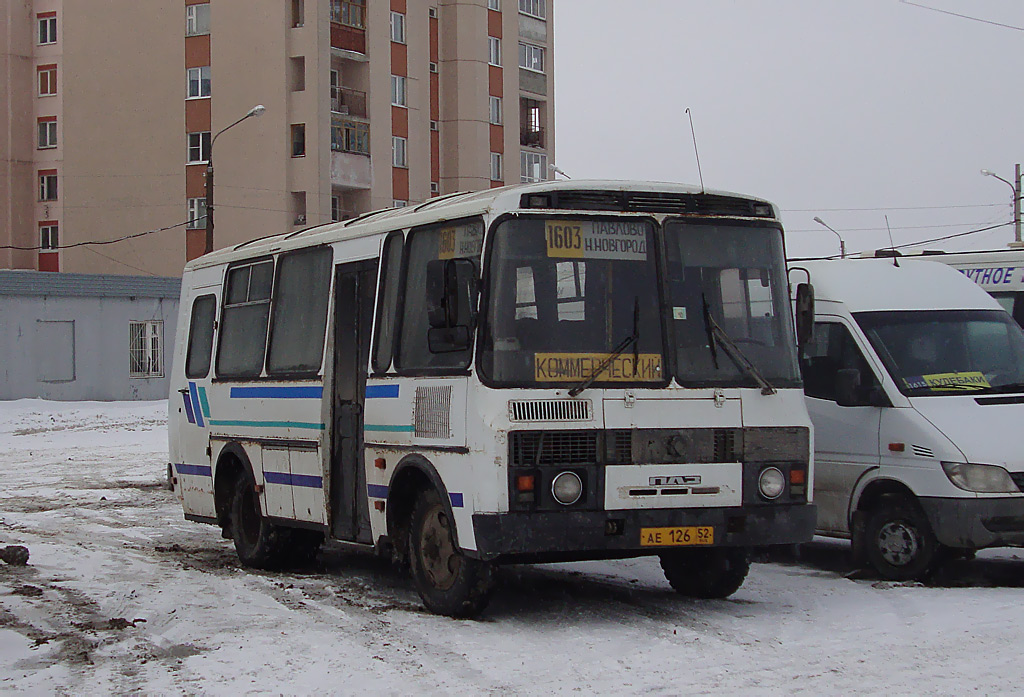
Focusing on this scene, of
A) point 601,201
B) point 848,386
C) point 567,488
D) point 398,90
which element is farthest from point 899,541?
point 398,90

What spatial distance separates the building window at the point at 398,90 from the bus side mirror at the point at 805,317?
159 feet

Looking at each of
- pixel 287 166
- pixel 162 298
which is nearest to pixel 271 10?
pixel 287 166

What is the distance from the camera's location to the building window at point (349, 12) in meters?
53.5

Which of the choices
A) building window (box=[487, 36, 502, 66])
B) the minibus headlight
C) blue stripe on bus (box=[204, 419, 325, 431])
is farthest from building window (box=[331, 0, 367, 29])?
the minibus headlight

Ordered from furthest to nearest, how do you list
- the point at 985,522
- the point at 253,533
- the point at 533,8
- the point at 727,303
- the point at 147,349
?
the point at 533,8 → the point at 147,349 → the point at 253,533 → the point at 985,522 → the point at 727,303

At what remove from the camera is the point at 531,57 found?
2650 inches

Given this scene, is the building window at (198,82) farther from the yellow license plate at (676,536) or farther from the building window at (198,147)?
the yellow license plate at (676,536)

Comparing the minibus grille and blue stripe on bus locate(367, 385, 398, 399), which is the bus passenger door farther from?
the minibus grille

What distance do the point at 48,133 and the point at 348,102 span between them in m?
19.4

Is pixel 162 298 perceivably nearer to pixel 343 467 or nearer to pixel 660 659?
pixel 343 467

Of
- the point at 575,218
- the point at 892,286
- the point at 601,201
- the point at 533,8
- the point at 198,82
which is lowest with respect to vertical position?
the point at 892,286

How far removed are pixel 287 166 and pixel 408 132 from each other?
7.58 metres

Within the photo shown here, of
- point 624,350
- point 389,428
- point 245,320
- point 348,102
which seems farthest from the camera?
point 348,102

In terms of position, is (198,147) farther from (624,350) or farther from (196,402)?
(624,350)
